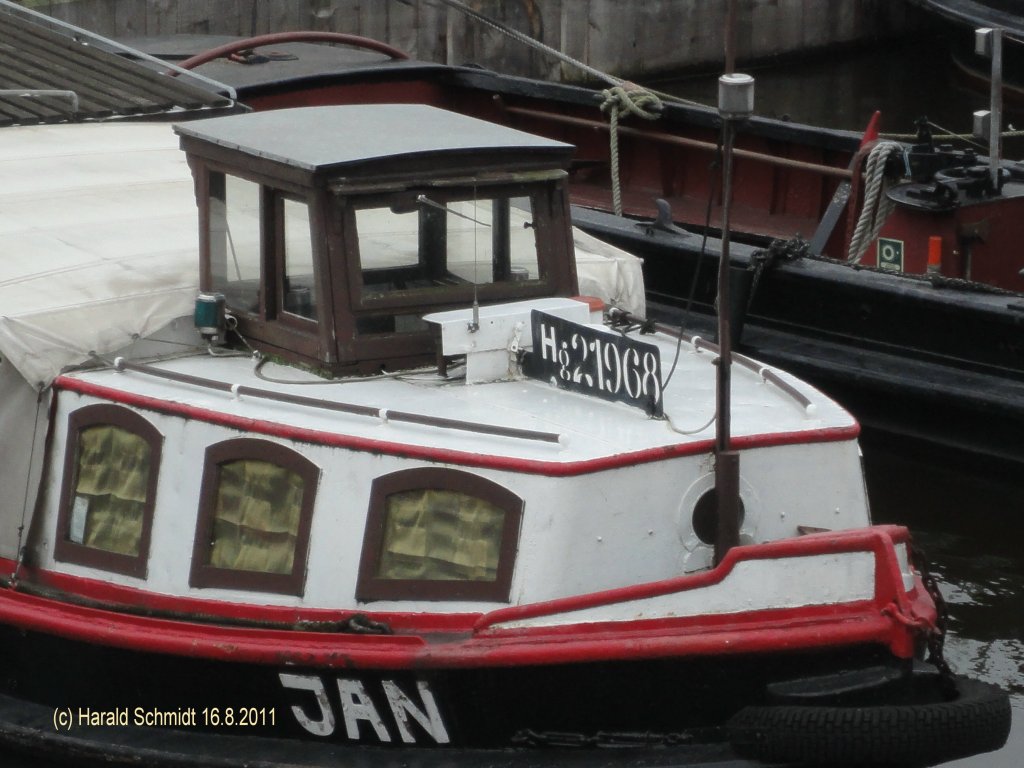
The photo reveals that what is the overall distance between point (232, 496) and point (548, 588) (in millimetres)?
1339

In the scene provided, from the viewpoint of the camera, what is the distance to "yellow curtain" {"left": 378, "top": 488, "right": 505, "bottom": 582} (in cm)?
571

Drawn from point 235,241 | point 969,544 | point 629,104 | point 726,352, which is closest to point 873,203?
point 969,544

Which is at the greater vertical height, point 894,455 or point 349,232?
point 349,232

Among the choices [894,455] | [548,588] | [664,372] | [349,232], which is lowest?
[894,455]

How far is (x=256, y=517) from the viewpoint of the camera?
20.1 ft

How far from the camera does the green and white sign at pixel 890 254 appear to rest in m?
10.7

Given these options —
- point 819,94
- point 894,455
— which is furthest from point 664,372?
point 819,94

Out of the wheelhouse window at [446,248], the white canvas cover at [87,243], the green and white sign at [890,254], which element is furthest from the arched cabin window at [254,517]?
the green and white sign at [890,254]

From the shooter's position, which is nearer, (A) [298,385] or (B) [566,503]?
(B) [566,503]

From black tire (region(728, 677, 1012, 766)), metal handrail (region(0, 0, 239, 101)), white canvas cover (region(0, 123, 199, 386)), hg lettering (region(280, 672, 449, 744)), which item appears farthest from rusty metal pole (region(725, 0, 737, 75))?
metal handrail (region(0, 0, 239, 101))

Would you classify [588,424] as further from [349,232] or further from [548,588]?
[349,232]

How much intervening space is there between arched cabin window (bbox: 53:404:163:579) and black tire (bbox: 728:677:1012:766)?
2.47 m

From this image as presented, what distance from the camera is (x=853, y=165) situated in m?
11.5

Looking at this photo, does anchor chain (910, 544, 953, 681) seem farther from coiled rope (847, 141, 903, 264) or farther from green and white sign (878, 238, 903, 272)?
coiled rope (847, 141, 903, 264)
